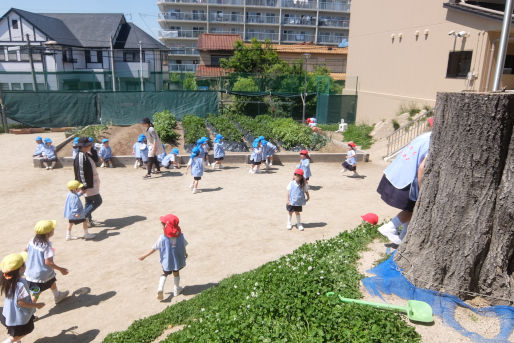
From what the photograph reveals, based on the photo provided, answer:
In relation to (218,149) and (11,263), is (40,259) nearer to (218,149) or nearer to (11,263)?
(11,263)

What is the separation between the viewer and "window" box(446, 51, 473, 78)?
16.0 m

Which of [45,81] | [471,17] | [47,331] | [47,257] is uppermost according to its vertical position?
[471,17]

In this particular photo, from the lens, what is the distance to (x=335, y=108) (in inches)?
934

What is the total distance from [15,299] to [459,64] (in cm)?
1735

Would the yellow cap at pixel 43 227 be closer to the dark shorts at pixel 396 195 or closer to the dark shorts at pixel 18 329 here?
the dark shorts at pixel 18 329

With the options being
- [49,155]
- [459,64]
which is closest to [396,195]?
[49,155]

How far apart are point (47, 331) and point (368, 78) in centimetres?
2179

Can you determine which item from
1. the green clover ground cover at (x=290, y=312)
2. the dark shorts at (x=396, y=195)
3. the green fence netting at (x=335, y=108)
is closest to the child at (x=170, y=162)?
the green clover ground cover at (x=290, y=312)

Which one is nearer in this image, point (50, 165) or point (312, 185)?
point (312, 185)

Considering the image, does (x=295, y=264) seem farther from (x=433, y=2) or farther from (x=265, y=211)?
(x=433, y=2)

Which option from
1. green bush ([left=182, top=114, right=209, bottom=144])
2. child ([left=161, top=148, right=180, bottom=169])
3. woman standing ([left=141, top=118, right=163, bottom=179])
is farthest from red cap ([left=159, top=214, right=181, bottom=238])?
green bush ([left=182, top=114, right=209, bottom=144])

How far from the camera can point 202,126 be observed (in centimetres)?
1872

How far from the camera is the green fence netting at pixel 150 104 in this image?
2061 cm

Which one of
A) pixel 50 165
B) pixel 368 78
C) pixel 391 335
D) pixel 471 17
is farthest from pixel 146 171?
pixel 368 78
